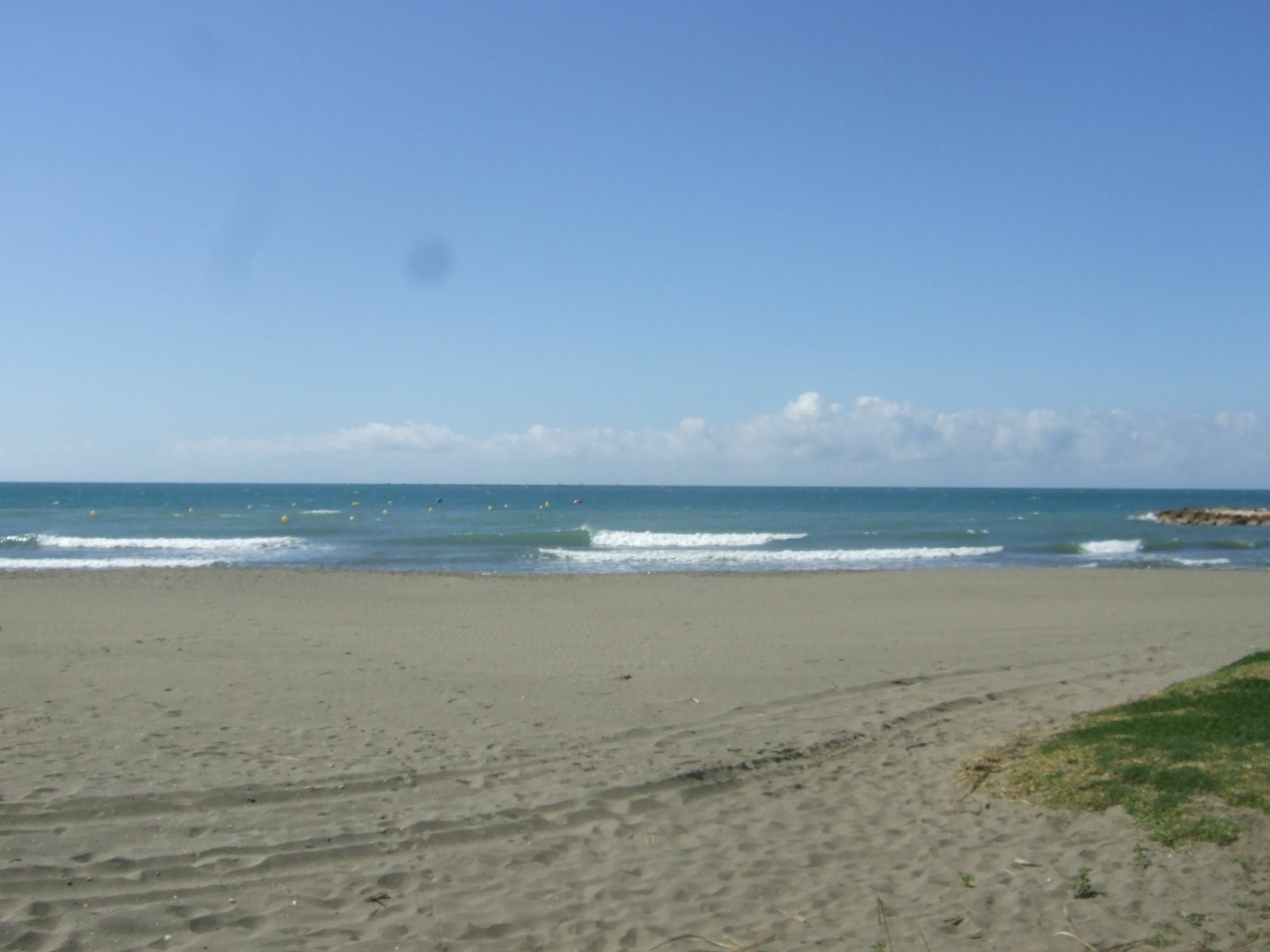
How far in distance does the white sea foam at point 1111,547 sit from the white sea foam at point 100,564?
28.4 metres

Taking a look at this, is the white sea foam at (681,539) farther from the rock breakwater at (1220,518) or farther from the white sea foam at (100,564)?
the rock breakwater at (1220,518)

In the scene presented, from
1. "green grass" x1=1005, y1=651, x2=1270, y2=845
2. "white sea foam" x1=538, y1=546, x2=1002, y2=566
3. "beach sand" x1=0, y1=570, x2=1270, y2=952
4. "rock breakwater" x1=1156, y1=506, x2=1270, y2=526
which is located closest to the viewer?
"beach sand" x1=0, y1=570, x2=1270, y2=952

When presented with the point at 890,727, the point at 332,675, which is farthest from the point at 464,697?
the point at 890,727

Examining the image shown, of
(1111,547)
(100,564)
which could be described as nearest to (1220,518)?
(1111,547)

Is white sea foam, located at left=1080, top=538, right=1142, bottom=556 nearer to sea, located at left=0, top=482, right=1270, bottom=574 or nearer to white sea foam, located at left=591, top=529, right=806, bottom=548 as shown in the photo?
sea, located at left=0, top=482, right=1270, bottom=574

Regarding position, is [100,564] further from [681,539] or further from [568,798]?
[568,798]

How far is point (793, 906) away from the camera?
15.4 feet

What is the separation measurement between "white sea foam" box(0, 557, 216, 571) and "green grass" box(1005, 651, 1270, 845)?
24.3 metres

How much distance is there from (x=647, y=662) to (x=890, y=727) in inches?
153

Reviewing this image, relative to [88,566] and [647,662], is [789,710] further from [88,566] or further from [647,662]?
[88,566]

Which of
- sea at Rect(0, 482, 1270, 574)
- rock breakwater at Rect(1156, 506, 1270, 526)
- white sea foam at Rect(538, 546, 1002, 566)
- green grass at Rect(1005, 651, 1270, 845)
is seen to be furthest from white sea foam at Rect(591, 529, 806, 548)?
green grass at Rect(1005, 651, 1270, 845)

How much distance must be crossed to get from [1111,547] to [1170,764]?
3392 cm

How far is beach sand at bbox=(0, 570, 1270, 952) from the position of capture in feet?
14.9

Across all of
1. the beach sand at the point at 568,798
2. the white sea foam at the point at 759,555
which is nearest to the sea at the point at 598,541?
the white sea foam at the point at 759,555
